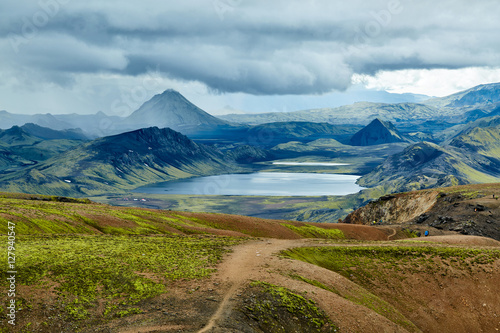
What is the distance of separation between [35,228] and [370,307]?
59962 mm

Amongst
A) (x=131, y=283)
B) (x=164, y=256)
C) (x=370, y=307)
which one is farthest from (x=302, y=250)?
(x=131, y=283)

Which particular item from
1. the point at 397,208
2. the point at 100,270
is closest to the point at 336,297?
the point at 100,270

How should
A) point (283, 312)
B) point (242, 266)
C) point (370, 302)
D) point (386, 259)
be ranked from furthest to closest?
point (386, 259)
point (242, 266)
point (370, 302)
point (283, 312)

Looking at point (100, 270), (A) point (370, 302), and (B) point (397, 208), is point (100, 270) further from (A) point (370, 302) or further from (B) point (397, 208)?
(B) point (397, 208)

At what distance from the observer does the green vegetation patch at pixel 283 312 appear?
40.2 m

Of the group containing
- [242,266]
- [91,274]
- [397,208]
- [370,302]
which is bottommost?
[397,208]

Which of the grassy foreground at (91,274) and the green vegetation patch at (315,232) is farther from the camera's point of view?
the green vegetation patch at (315,232)

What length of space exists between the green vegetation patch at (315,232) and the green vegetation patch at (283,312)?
73.1 meters

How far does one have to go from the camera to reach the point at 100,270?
47.5 metres

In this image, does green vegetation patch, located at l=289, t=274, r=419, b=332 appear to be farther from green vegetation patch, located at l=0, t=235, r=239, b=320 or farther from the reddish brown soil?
green vegetation patch, located at l=0, t=235, r=239, b=320

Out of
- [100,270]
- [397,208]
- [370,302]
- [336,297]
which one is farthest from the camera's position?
[397,208]

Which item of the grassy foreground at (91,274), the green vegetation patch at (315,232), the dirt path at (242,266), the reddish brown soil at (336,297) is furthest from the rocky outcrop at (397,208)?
the grassy foreground at (91,274)

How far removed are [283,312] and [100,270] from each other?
2190 centimetres

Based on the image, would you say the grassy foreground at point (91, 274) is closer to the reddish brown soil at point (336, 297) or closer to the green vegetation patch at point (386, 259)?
the reddish brown soil at point (336, 297)
